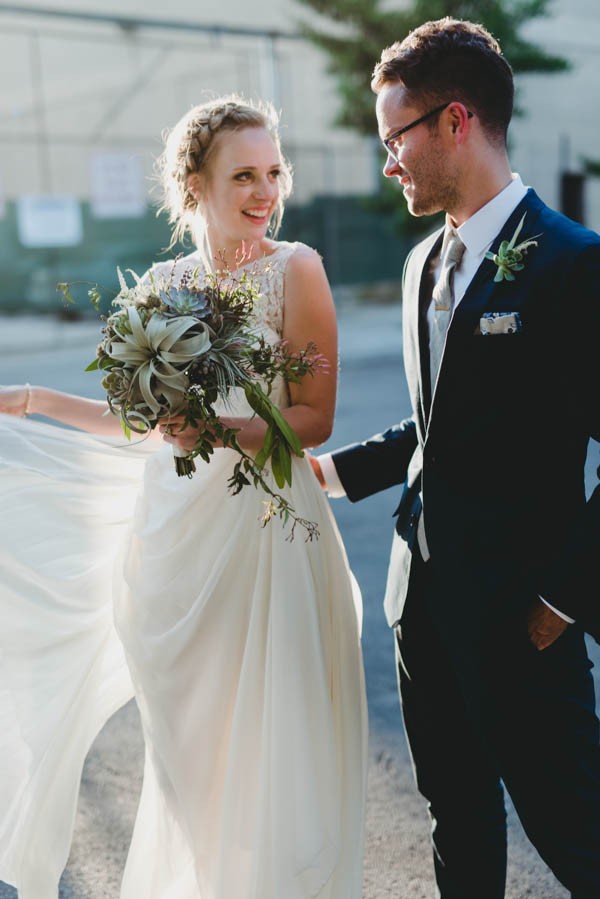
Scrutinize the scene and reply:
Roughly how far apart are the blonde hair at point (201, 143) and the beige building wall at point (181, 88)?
15.1 m

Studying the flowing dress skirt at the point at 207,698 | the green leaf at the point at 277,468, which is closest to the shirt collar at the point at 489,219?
the green leaf at the point at 277,468

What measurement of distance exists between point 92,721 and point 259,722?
1.97 feet

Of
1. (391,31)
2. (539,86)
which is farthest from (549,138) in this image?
(391,31)

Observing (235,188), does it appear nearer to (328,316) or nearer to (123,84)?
(328,316)

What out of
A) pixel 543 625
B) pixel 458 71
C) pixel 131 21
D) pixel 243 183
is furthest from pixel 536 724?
pixel 131 21

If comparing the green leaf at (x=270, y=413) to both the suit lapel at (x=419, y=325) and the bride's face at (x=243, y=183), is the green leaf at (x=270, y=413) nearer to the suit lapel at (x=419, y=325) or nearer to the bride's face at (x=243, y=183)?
the suit lapel at (x=419, y=325)

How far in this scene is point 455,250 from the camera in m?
2.28

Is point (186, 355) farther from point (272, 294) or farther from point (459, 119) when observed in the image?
point (459, 119)

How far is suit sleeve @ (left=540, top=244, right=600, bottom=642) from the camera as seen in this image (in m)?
1.97

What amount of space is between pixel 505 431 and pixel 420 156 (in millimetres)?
662

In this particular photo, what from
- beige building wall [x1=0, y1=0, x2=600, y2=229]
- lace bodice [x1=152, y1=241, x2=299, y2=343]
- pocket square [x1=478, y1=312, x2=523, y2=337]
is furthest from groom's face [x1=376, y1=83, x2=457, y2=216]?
beige building wall [x1=0, y1=0, x2=600, y2=229]

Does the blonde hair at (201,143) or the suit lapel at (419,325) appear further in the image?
the blonde hair at (201,143)

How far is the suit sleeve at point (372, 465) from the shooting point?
111 inches

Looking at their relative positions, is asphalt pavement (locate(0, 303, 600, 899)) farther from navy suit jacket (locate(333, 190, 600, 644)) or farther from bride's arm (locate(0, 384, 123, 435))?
bride's arm (locate(0, 384, 123, 435))
